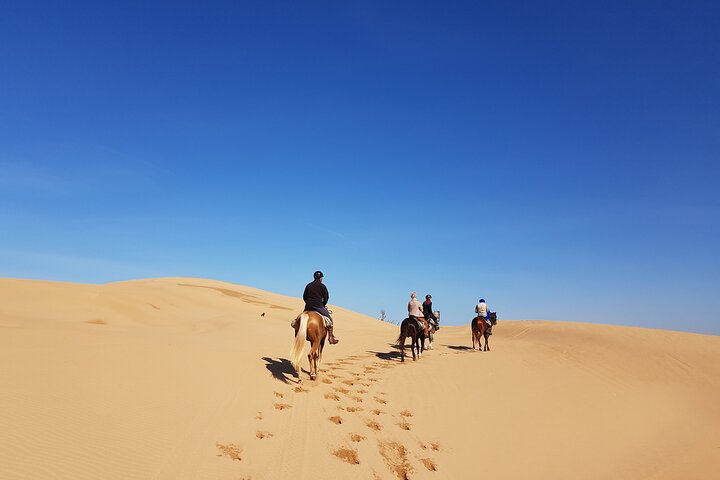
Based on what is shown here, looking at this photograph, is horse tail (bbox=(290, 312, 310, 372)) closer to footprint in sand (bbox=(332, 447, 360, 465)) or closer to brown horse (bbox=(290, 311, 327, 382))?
brown horse (bbox=(290, 311, 327, 382))

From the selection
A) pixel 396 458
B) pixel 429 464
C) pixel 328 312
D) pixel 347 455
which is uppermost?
pixel 328 312

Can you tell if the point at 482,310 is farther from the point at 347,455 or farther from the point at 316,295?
the point at 347,455

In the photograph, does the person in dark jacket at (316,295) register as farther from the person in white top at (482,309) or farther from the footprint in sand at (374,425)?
the person in white top at (482,309)

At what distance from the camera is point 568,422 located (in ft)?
33.8

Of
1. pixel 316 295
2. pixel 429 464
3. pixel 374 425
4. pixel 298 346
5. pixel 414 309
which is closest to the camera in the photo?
pixel 429 464

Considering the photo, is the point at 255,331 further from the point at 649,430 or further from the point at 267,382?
the point at 649,430

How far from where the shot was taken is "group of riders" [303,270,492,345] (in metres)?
11.8

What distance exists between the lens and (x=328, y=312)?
12445 millimetres

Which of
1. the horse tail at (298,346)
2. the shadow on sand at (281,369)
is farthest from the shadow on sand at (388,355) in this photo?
the horse tail at (298,346)

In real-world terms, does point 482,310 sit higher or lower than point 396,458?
higher

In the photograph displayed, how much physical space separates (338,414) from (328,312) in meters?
4.01

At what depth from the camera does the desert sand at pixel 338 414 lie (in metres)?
5.49

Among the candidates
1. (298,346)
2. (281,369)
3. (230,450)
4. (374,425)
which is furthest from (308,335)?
(230,450)

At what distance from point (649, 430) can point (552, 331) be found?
649 inches
